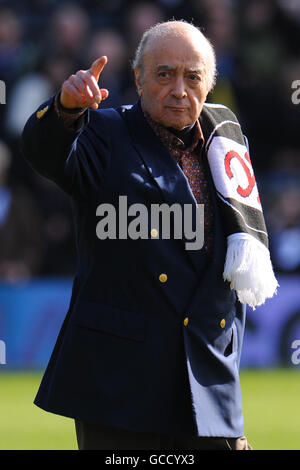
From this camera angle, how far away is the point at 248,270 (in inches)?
155

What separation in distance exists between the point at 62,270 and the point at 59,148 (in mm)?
7328

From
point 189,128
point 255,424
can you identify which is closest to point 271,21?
point 255,424

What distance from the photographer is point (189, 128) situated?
13.4 ft

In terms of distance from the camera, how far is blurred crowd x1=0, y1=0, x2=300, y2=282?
10.9 m

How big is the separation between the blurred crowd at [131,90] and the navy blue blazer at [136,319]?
22.0 feet

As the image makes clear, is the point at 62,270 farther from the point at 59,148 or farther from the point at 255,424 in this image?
the point at 59,148

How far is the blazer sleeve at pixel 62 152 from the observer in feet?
12.0

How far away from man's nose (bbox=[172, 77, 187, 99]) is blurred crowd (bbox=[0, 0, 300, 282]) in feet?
21.6

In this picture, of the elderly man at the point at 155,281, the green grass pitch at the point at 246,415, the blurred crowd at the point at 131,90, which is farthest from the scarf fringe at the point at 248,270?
the blurred crowd at the point at 131,90

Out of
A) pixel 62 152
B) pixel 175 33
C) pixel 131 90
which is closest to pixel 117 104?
pixel 131 90

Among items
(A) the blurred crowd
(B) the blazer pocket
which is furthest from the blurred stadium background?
(B) the blazer pocket

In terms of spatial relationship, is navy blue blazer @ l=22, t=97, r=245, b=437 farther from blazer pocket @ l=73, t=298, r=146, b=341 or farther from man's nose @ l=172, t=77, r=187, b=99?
man's nose @ l=172, t=77, r=187, b=99

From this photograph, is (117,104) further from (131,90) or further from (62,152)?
(62,152)

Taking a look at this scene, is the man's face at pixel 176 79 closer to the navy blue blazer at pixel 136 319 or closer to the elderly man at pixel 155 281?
the elderly man at pixel 155 281
